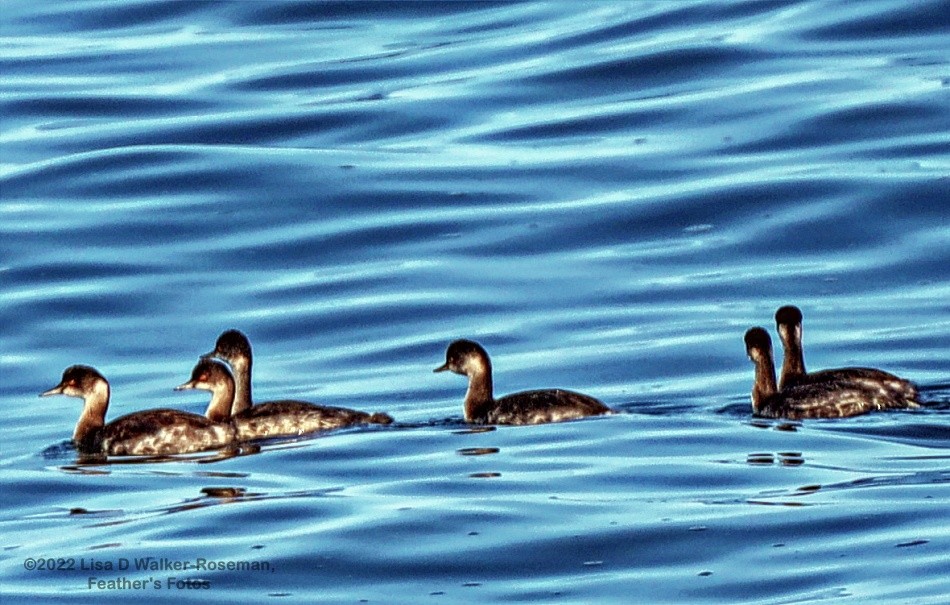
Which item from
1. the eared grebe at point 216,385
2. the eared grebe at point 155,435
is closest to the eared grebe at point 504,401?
the eared grebe at point 216,385

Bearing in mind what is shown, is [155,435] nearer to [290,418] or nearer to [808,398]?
[290,418]

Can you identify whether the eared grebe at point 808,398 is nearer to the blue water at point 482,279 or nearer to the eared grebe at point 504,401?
the blue water at point 482,279

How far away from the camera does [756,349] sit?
1473cm

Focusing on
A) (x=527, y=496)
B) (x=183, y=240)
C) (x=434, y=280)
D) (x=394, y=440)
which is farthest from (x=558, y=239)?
(x=527, y=496)

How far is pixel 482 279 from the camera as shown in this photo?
65.3 ft

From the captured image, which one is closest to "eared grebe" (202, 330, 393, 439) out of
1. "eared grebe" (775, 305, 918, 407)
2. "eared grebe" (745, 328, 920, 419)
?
"eared grebe" (745, 328, 920, 419)

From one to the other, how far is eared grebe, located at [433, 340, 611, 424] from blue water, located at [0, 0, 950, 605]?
0.46 ft

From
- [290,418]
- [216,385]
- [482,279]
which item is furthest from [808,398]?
[482,279]

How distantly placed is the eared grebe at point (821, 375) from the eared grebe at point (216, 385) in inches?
128

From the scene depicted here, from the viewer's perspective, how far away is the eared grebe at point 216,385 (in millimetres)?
14703

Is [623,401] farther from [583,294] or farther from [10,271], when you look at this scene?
[10,271]

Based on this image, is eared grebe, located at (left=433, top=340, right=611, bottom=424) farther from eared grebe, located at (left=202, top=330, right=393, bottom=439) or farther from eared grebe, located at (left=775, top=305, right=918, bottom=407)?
eared grebe, located at (left=775, top=305, right=918, bottom=407)

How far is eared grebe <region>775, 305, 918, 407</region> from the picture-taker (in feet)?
45.8

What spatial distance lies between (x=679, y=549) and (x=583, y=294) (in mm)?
8473
